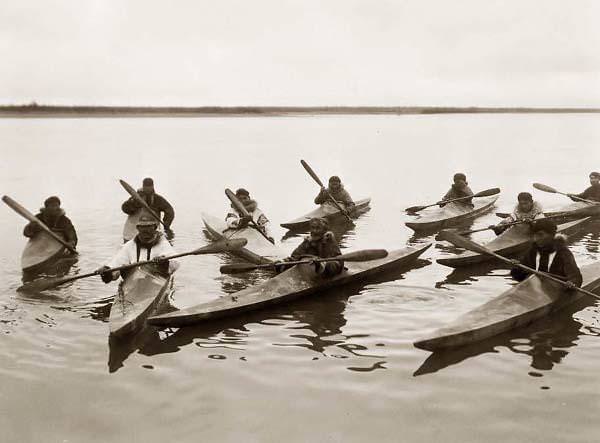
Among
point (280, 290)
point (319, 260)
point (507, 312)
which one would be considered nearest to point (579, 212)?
point (507, 312)

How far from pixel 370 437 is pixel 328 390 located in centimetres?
95

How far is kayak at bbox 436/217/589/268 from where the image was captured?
10844mm

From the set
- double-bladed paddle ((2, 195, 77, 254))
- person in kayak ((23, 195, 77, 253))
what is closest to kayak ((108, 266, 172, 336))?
double-bladed paddle ((2, 195, 77, 254))

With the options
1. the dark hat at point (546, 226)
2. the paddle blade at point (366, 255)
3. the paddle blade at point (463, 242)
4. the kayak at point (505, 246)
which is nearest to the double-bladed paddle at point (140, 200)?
the paddle blade at point (366, 255)

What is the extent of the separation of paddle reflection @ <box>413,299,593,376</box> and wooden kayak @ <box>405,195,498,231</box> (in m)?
6.34

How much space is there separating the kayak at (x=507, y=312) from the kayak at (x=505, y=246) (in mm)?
2176

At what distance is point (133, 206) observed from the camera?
14734mm

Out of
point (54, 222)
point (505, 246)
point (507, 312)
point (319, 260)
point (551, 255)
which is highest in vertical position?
point (54, 222)

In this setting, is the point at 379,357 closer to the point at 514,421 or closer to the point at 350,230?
the point at 514,421

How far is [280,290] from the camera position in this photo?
8797 millimetres

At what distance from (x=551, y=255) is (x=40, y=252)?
29.5 feet

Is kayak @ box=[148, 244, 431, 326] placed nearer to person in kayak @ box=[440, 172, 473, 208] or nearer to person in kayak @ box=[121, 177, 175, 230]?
person in kayak @ box=[440, 172, 473, 208]

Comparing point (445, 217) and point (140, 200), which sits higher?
point (140, 200)

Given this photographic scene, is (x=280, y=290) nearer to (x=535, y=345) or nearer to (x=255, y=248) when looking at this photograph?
(x=255, y=248)
